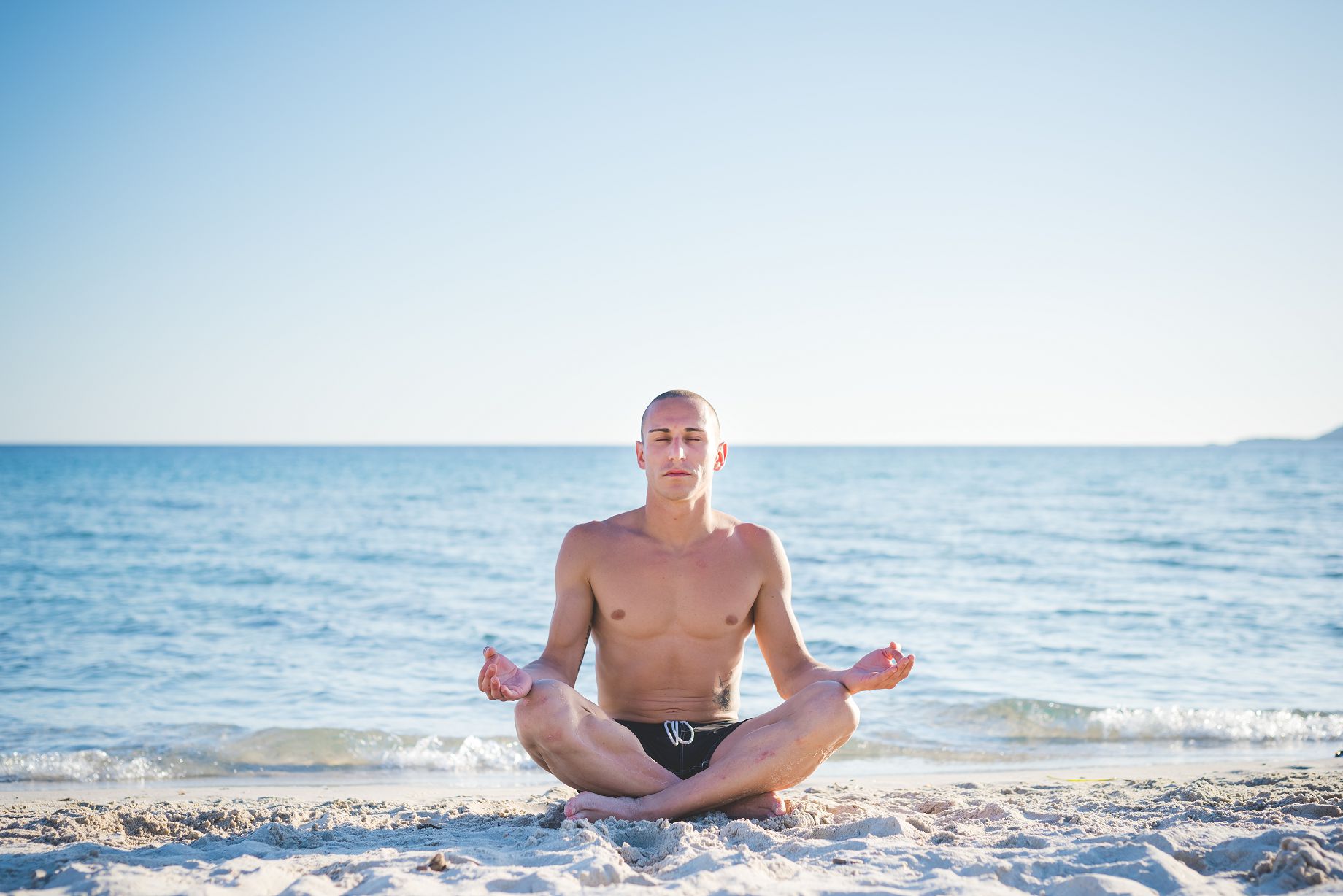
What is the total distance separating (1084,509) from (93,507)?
93.0 ft

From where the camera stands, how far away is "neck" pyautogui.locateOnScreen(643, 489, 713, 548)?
13.5ft

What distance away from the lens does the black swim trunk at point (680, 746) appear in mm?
3953

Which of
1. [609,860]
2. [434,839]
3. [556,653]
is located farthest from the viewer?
[556,653]

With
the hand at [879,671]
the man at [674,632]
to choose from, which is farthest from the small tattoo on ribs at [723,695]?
the hand at [879,671]

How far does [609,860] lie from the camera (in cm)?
297

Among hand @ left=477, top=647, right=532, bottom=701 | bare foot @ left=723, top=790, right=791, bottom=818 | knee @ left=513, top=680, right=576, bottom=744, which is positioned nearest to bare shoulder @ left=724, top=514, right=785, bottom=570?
bare foot @ left=723, top=790, right=791, bottom=818

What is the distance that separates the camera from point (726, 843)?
340 cm

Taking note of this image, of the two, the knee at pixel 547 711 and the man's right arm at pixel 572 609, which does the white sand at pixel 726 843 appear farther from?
the man's right arm at pixel 572 609

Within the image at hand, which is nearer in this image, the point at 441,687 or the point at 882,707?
the point at 882,707

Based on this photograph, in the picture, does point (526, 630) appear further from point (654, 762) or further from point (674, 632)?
point (654, 762)

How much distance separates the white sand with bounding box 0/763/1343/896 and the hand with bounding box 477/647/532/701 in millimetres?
537

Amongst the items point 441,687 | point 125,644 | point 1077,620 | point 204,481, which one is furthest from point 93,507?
point 1077,620

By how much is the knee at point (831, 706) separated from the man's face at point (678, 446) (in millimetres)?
963

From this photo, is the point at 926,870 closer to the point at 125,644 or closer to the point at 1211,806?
the point at 1211,806
